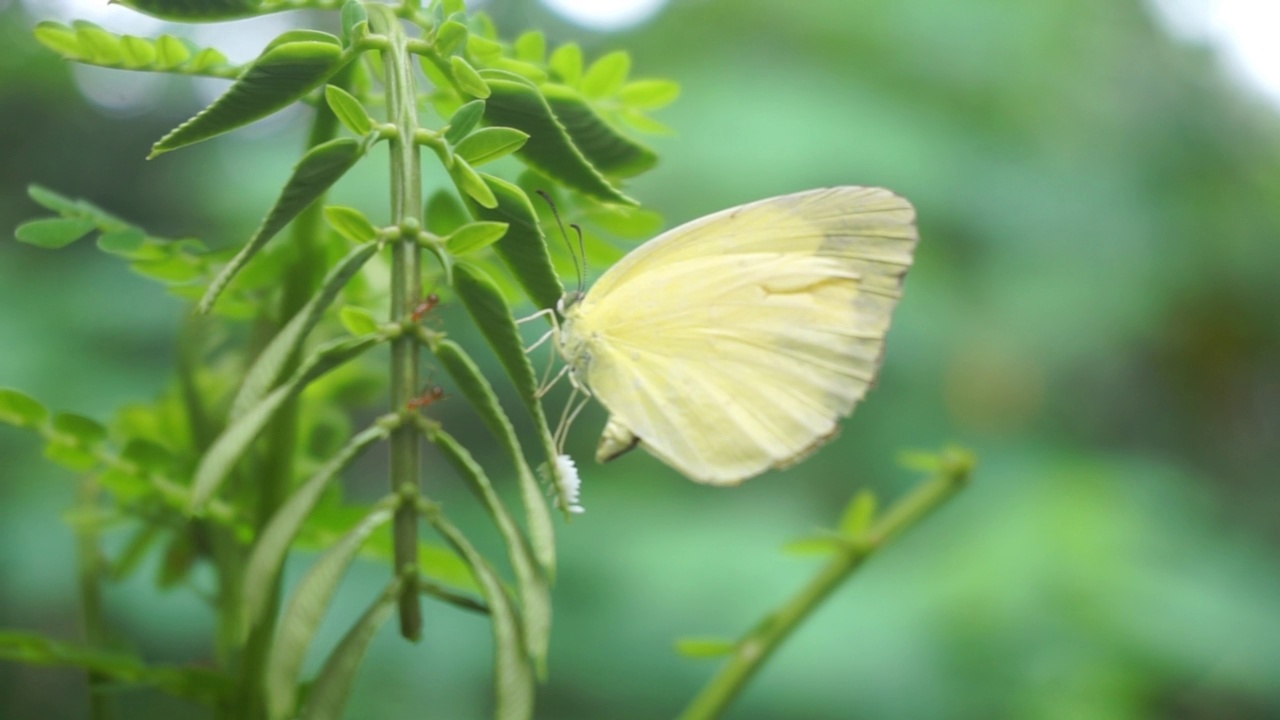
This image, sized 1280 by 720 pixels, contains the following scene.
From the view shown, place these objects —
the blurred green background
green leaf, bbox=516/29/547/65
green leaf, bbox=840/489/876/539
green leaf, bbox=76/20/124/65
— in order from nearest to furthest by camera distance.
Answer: green leaf, bbox=76/20/124/65 < green leaf, bbox=516/29/547/65 < green leaf, bbox=840/489/876/539 < the blurred green background

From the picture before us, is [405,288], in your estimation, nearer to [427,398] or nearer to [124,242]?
[427,398]

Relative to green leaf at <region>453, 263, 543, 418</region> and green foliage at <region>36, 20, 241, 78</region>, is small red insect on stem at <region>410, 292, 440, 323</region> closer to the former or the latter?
green leaf at <region>453, 263, 543, 418</region>

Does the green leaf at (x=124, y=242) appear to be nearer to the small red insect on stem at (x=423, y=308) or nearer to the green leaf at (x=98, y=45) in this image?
the green leaf at (x=98, y=45)

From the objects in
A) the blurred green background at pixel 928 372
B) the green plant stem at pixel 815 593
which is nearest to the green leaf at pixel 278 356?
the green plant stem at pixel 815 593

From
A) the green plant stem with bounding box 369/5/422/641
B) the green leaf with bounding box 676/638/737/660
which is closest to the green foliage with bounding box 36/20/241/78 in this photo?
the green plant stem with bounding box 369/5/422/641

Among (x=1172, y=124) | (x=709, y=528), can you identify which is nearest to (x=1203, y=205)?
(x=1172, y=124)
